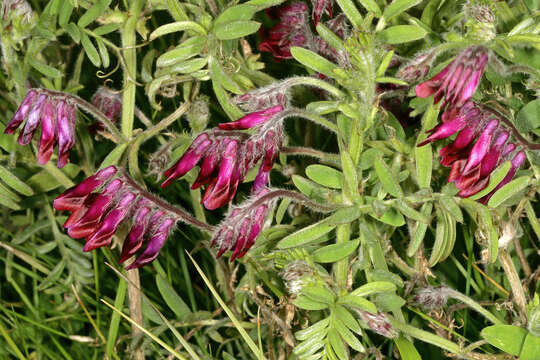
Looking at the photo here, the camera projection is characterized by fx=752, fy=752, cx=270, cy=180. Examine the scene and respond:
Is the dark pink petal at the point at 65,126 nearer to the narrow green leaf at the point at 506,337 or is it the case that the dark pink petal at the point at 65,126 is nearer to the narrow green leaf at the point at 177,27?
the narrow green leaf at the point at 177,27

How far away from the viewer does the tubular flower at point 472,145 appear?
1897 millimetres

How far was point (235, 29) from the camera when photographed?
2086 millimetres

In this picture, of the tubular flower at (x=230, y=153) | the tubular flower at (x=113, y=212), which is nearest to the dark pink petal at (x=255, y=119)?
the tubular flower at (x=230, y=153)

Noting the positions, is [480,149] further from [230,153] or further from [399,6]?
[230,153]

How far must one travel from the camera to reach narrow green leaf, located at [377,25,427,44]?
1941mm

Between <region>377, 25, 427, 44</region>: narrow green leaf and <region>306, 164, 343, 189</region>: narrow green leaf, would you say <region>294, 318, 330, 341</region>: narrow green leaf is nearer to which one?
<region>306, 164, 343, 189</region>: narrow green leaf

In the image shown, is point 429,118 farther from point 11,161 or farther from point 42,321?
point 42,321

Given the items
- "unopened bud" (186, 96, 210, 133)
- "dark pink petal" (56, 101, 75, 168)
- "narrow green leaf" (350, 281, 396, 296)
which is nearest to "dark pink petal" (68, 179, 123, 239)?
"dark pink petal" (56, 101, 75, 168)

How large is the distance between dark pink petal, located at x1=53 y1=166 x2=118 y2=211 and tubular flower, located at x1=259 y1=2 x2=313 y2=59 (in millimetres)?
741

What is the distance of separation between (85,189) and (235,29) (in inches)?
24.1

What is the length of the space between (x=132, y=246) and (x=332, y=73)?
746mm

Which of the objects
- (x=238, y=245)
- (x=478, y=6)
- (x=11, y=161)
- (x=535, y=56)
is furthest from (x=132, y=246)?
(x=535, y=56)

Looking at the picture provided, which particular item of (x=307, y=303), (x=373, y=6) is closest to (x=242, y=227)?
(x=307, y=303)

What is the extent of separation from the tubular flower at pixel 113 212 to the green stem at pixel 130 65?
32 cm
